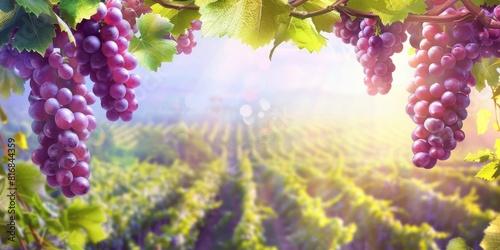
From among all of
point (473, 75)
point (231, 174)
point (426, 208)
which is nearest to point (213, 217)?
point (231, 174)

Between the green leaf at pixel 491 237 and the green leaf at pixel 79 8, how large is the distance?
444 mm

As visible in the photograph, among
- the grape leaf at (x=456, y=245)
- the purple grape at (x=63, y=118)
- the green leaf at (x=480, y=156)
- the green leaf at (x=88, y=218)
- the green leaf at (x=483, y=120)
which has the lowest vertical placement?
the green leaf at (x=88, y=218)

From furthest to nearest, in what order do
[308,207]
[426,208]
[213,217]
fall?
[213,217], [308,207], [426,208]

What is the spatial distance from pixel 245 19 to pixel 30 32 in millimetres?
173

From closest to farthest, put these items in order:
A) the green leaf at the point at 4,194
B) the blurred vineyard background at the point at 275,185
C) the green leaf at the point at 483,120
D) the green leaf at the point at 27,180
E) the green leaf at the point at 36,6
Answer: the green leaf at the point at 36,6
the green leaf at the point at 483,120
the green leaf at the point at 4,194
the green leaf at the point at 27,180
the blurred vineyard background at the point at 275,185

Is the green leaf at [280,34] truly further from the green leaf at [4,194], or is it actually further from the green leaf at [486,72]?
the green leaf at [4,194]

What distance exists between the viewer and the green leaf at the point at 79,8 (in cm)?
41

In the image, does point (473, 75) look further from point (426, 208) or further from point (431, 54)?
point (426, 208)

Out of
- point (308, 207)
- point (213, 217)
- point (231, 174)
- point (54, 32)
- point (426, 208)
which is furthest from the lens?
point (231, 174)

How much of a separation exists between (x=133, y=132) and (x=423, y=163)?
9343 millimetres

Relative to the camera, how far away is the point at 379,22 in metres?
0.51

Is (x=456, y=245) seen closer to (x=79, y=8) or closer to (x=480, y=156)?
(x=480, y=156)

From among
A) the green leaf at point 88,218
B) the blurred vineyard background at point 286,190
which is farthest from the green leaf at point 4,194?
the blurred vineyard background at point 286,190

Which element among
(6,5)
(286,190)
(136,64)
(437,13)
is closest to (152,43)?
(136,64)
